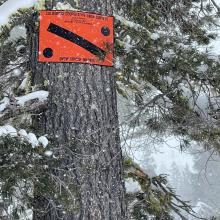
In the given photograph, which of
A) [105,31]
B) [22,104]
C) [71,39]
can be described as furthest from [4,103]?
[105,31]

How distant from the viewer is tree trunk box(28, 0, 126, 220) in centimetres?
379

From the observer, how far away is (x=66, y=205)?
341 cm

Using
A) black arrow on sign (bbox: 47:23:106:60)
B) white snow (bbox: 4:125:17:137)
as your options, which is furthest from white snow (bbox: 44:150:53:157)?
black arrow on sign (bbox: 47:23:106:60)

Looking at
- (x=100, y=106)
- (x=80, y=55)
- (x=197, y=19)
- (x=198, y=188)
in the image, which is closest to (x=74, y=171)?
(x=100, y=106)

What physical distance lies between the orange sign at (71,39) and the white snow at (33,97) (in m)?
0.33

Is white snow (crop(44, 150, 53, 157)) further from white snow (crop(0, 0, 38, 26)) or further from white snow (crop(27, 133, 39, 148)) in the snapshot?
white snow (crop(0, 0, 38, 26))

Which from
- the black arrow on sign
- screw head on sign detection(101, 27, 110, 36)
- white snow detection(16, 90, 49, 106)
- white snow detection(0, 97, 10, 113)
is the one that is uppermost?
→ screw head on sign detection(101, 27, 110, 36)

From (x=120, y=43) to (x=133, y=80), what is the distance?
0.88m

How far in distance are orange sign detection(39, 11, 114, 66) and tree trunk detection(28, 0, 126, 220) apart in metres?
0.07

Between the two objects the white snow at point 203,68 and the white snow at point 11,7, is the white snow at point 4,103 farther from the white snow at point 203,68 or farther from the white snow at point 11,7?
the white snow at point 203,68

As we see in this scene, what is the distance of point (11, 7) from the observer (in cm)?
412

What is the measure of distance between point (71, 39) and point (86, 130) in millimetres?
795

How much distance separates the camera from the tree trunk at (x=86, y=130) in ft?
12.5

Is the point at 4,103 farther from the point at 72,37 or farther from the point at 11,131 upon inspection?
the point at 72,37
